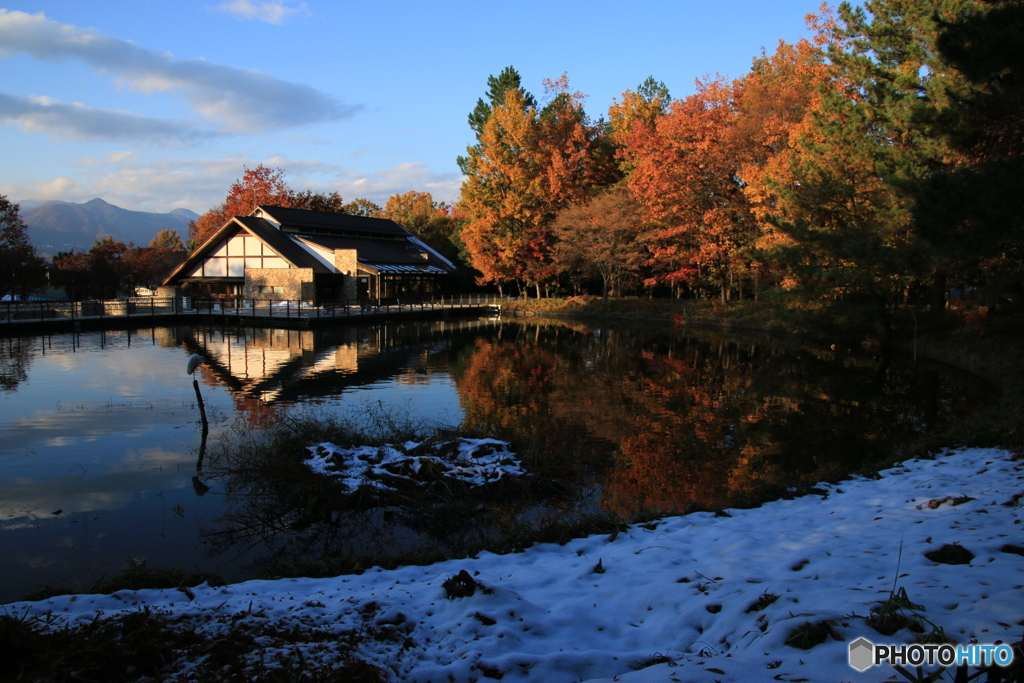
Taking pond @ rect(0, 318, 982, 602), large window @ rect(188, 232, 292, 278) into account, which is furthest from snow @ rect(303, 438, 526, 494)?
large window @ rect(188, 232, 292, 278)

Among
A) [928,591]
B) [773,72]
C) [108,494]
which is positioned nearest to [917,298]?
[773,72]

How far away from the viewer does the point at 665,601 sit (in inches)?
162

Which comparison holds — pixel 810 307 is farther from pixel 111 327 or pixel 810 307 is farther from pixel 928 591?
pixel 111 327

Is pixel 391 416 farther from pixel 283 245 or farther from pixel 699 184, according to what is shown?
pixel 283 245

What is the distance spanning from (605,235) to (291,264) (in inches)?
769

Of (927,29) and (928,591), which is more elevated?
(927,29)

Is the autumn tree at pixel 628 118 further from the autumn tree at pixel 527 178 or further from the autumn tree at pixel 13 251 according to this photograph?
the autumn tree at pixel 13 251

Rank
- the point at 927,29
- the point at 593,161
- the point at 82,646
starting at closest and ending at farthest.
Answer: the point at 82,646 < the point at 927,29 < the point at 593,161

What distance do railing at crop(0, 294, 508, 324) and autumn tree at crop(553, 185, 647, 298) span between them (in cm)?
928

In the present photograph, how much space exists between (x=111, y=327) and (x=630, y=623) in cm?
3197

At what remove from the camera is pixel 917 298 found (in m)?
28.5

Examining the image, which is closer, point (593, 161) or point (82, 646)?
point (82, 646)

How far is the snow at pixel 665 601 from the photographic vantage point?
10.5 ft

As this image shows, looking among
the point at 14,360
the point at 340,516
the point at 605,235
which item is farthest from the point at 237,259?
the point at 340,516
